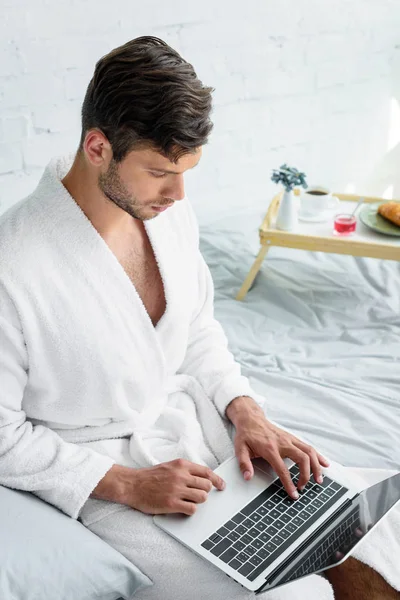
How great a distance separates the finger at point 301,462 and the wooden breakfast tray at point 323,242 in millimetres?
1101

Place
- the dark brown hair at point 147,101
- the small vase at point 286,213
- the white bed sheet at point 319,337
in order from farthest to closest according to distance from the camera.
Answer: the small vase at point 286,213
the white bed sheet at point 319,337
the dark brown hair at point 147,101

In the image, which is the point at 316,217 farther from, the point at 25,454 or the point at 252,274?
the point at 25,454

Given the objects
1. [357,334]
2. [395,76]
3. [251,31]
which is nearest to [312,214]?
[357,334]

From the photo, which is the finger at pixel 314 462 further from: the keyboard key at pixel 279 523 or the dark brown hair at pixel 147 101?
the dark brown hair at pixel 147 101

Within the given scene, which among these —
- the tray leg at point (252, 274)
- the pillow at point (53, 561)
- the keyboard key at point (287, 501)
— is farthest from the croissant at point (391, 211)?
the pillow at point (53, 561)

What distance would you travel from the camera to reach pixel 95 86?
1319 millimetres

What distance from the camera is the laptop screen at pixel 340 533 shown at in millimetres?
1221

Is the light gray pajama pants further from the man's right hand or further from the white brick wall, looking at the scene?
the white brick wall

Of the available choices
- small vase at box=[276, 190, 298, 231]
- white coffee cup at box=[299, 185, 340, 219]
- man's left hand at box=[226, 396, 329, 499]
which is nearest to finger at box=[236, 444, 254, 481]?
man's left hand at box=[226, 396, 329, 499]

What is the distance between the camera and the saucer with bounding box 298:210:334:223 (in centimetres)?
264

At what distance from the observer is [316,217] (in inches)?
104

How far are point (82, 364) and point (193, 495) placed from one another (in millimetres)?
293

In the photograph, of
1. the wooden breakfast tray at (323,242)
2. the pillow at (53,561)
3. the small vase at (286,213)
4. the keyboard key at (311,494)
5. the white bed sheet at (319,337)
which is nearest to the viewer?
the pillow at (53,561)

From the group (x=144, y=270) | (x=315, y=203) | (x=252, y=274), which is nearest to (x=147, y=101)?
(x=144, y=270)
